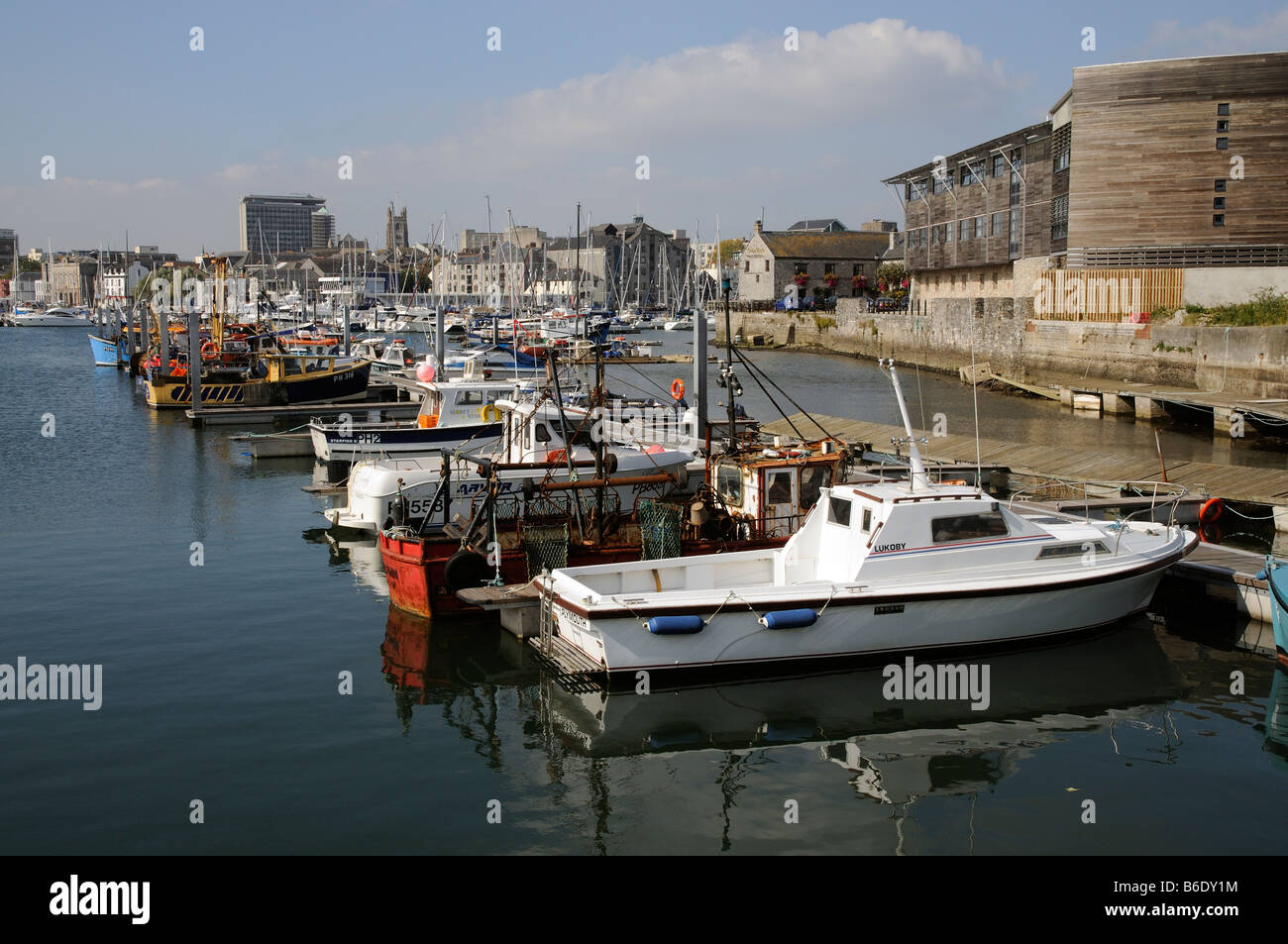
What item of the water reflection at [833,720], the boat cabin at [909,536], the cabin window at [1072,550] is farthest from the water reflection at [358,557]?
the cabin window at [1072,550]

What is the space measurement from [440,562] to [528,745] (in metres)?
4.63

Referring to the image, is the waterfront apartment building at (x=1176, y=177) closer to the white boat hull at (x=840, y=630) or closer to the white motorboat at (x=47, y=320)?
the white boat hull at (x=840, y=630)

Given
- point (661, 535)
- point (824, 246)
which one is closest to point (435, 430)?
point (661, 535)

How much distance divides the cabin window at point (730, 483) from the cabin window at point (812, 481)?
1.04 metres

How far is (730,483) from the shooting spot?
18.4 meters

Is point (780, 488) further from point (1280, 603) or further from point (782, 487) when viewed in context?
point (1280, 603)

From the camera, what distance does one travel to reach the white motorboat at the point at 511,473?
1931cm

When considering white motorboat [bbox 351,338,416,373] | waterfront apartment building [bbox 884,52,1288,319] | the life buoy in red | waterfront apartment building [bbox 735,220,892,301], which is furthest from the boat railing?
waterfront apartment building [bbox 735,220,892,301]

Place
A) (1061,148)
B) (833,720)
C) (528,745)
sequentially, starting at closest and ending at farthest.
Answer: (528,745) < (833,720) < (1061,148)

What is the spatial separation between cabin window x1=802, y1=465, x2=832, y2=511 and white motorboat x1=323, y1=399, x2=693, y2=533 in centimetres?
246

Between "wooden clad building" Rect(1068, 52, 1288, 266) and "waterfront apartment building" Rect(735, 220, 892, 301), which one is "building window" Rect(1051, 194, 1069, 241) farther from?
"waterfront apartment building" Rect(735, 220, 892, 301)

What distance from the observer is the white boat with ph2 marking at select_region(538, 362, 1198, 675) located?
45.4 feet

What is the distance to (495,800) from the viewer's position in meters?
11.1

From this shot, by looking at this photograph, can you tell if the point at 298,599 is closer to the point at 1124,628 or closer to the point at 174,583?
the point at 174,583
